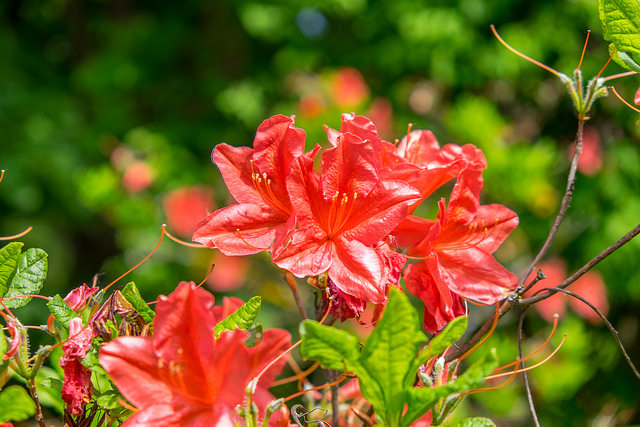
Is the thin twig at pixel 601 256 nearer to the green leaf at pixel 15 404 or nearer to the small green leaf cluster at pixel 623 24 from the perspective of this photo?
the small green leaf cluster at pixel 623 24

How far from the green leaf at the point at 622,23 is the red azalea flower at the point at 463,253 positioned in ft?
0.50

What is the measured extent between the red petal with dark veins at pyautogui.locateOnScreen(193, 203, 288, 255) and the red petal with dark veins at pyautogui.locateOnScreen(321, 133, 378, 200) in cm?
7

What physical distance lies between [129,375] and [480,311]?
1319 mm

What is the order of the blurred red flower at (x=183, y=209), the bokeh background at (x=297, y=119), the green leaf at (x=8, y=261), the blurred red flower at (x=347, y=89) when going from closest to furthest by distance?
the green leaf at (x=8, y=261), the bokeh background at (x=297, y=119), the blurred red flower at (x=347, y=89), the blurred red flower at (x=183, y=209)

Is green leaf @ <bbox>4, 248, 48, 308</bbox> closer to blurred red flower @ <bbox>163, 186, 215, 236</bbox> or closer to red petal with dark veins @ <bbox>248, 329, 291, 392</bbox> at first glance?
red petal with dark veins @ <bbox>248, 329, 291, 392</bbox>

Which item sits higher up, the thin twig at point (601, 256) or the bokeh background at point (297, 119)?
the thin twig at point (601, 256)

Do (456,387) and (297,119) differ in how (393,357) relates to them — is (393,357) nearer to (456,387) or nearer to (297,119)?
(456,387)

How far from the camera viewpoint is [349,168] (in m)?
0.47

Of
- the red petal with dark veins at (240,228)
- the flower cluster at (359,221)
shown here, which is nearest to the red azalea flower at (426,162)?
the flower cluster at (359,221)

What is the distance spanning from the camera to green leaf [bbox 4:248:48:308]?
450 mm

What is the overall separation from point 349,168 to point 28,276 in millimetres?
272

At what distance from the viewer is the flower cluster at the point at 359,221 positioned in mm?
464

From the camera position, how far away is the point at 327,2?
226 centimetres

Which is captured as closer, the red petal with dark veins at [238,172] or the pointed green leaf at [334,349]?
the pointed green leaf at [334,349]
